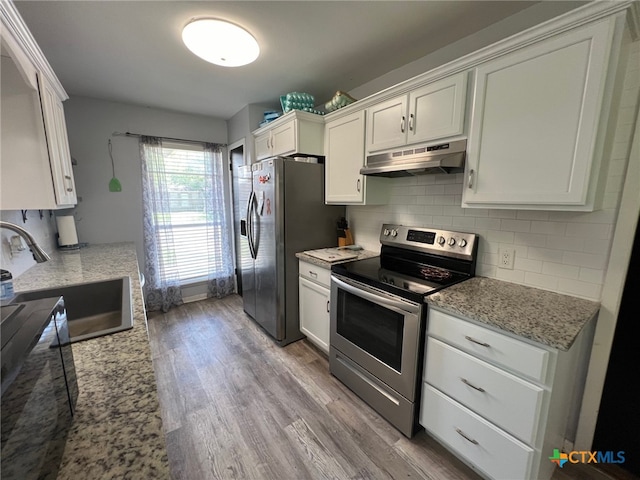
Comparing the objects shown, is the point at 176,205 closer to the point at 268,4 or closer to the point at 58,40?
the point at 58,40

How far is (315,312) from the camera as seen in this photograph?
7.95 ft

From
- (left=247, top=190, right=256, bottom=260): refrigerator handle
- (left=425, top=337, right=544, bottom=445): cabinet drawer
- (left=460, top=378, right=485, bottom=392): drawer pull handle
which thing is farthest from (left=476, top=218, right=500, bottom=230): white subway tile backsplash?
(left=247, top=190, right=256, bottom=260): refrigerator handle

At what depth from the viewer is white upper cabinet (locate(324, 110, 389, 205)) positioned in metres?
2.19

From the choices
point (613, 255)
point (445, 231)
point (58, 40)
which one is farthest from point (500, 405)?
point (58, 40)

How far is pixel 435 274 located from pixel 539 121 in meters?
1.01

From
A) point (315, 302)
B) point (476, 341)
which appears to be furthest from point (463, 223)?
point (315, 302)

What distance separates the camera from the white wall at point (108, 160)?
2930 millimetres

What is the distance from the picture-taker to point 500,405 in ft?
4.06

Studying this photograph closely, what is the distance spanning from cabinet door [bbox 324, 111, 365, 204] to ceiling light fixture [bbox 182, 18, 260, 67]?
0.86 m

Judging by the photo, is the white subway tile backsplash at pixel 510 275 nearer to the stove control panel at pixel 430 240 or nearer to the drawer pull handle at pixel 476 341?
the stove control panel at pixel 430 240

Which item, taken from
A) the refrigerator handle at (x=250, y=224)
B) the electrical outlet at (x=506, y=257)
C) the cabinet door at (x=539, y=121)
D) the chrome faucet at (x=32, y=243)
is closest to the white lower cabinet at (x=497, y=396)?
the electrical outlet at (x=506, y=257)

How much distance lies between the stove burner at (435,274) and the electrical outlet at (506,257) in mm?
302

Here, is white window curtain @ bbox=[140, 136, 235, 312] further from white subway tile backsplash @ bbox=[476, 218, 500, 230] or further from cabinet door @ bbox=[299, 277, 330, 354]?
white subway tile backsplash @ bbox=[476, 218, 500, 230]

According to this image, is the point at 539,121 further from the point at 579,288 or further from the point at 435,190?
the point at 579,288
